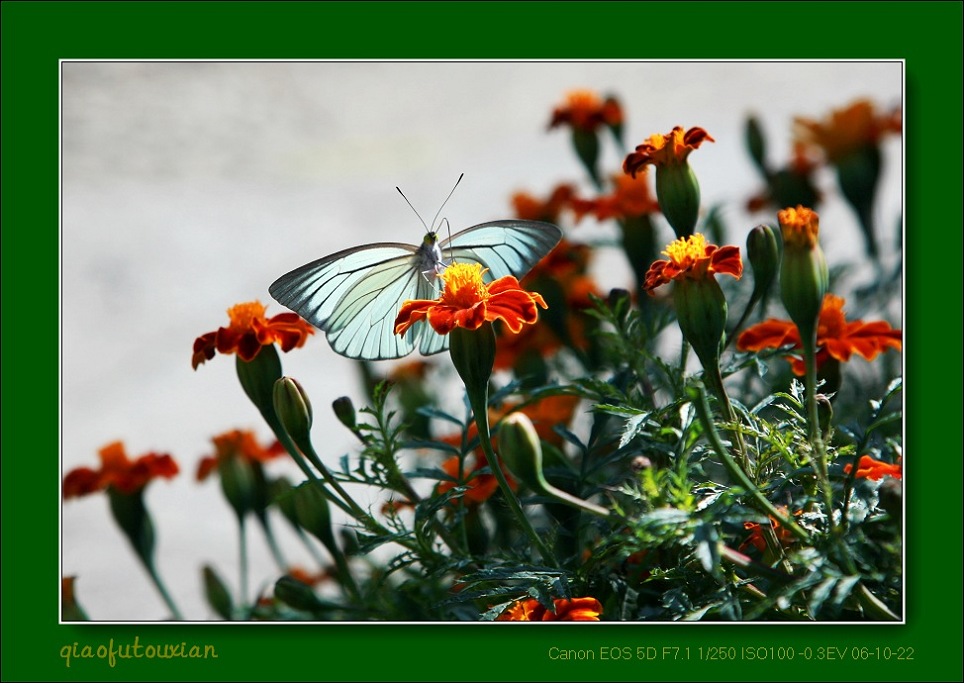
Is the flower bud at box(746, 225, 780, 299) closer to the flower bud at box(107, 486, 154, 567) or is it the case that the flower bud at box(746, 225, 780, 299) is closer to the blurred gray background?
the blurred gray background

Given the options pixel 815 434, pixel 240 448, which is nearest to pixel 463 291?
pixel 815 434

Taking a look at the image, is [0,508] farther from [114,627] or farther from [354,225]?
[354,225]

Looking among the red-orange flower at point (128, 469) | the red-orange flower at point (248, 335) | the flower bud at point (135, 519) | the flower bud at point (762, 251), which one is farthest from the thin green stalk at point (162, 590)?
the flower bud at point (762, 251)

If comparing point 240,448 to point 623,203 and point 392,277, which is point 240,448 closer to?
point 392,277

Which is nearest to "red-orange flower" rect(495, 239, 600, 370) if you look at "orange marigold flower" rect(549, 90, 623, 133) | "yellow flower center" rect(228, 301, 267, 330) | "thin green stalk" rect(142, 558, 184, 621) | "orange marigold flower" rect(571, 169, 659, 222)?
"orange marigold flower" rect(571, 169, 659, 222)

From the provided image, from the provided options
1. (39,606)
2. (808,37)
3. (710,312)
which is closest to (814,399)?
(710,312)

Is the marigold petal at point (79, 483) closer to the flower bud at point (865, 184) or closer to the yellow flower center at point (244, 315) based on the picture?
the yellow flower center at point (244, 315)
